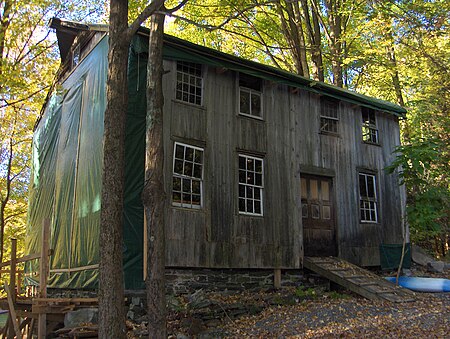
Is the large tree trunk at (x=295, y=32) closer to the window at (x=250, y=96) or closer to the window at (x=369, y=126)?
the window at (x=369, y=126)

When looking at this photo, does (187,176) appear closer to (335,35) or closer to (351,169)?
(351,169)

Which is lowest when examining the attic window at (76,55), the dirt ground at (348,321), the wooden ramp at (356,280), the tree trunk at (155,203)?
the dirt ground at (348,321)

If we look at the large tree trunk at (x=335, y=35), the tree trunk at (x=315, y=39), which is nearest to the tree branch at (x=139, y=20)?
the tree trunk at (x=315, y=39)

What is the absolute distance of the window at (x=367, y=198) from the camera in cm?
1419

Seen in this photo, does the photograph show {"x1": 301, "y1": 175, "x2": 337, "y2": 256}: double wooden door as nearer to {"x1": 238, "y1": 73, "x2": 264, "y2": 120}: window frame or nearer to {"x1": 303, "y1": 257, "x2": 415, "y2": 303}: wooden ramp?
{"x1": 303, "y1": 257, "x2": 415, "y2": 303}: wooden ramp

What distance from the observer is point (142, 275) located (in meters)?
9.30

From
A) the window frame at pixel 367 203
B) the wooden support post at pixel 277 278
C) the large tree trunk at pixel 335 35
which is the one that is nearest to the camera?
the wooden support post at pixel 277 278

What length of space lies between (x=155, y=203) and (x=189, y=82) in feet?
15.9

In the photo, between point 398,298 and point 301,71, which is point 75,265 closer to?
point 398,298

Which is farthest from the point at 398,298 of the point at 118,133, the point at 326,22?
the point at 326,22

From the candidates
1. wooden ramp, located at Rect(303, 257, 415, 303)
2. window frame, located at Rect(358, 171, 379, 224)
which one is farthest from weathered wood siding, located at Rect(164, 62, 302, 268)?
window frame, located at Rect(358, 171, 379, 224)

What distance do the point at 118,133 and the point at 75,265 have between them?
5309mm

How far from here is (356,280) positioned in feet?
35.8

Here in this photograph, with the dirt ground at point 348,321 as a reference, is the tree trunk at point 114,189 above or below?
above
